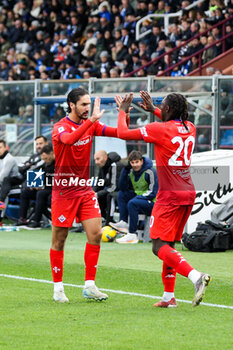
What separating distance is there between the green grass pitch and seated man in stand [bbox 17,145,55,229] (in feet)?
12.6

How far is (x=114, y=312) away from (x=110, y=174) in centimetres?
779

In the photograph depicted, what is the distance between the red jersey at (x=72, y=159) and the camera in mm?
7398

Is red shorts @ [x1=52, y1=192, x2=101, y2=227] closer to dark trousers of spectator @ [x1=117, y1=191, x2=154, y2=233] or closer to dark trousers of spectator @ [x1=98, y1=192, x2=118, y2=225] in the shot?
dark trousers of spectator @ [x1=117, y1=191, x2=154, y2=233]

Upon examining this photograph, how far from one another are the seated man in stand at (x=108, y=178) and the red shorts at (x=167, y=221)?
7.30 metres

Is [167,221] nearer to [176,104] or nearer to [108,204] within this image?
[176,104]

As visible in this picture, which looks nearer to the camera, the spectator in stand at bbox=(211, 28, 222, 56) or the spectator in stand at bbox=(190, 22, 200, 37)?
the spectator in stand at bbox=(211, 28, 222, 56)

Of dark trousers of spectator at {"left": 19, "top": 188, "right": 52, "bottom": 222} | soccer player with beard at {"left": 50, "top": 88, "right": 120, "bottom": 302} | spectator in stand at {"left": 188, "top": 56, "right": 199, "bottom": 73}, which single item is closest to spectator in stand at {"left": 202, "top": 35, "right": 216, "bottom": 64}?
spectator in stand at {"left": 188, "top": 56, "right": 199, "bottom": 73}

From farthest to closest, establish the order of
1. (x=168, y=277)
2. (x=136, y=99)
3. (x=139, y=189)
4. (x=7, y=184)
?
(x=7, y=184) → (x=136, y=99) → (x=139, y=189) → (x=168, y=277)

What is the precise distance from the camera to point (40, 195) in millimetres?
15141

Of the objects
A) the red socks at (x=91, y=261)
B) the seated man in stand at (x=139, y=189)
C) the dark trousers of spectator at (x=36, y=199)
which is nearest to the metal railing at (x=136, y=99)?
the seated man in stand at (x=139, y=189)

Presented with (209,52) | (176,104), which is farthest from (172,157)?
(209,52)

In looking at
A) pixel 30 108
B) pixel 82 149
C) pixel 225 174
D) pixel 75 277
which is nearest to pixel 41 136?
pixel 30 108

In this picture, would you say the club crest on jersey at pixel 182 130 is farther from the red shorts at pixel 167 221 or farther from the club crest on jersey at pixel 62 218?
the club crest on jersey at pixel 62 218

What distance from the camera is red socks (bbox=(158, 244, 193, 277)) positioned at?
6625mm
